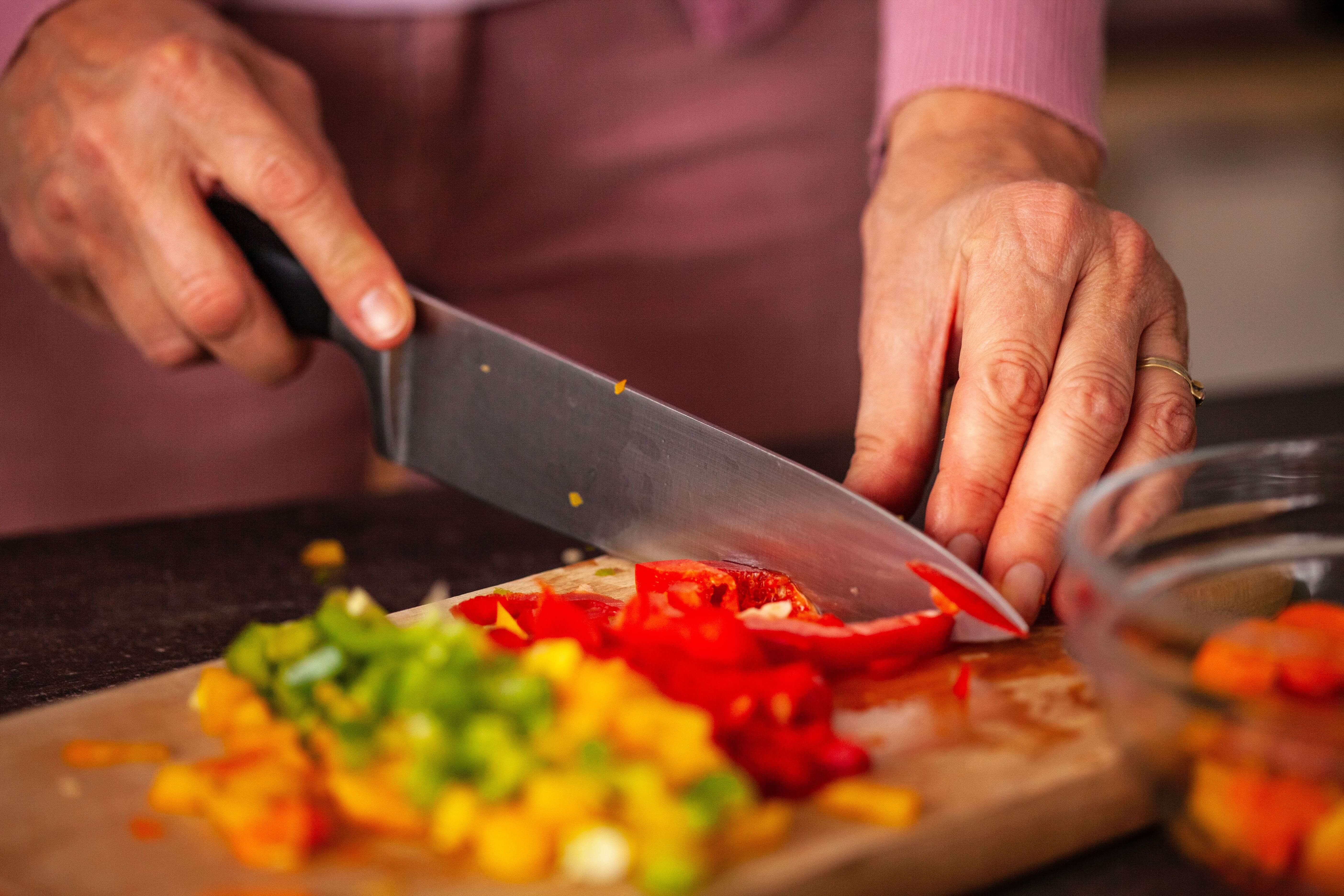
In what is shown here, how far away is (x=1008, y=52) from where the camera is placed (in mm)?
1685

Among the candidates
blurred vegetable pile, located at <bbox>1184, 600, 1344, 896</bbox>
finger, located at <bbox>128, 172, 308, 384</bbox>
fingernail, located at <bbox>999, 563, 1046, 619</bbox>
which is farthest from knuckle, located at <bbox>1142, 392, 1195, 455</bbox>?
finger, located at <bbox>128, 172, 308, 384</bbox>

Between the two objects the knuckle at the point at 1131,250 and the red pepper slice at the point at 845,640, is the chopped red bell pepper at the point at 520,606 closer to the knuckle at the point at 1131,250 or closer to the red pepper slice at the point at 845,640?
the red pepper slice at the point at 845,640

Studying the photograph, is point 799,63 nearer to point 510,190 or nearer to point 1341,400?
point 510,190

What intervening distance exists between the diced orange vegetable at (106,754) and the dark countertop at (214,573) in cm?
28

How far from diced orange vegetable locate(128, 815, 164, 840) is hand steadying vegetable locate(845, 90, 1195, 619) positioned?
78 cm

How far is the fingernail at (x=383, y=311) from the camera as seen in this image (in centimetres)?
150

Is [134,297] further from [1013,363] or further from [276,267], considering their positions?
[1013,363]

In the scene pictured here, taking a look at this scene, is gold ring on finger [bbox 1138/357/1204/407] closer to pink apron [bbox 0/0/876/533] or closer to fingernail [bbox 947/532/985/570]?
fingernail [bbox 947/532/985/570]

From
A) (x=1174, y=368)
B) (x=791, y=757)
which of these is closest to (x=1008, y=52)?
(x=1174, y=368)

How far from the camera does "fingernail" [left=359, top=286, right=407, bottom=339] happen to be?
4.94ft

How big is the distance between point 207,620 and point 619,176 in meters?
1.22

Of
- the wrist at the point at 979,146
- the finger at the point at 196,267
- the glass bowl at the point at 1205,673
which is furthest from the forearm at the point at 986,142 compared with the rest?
the finger at the point at 196,267

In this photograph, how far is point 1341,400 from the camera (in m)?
2.36

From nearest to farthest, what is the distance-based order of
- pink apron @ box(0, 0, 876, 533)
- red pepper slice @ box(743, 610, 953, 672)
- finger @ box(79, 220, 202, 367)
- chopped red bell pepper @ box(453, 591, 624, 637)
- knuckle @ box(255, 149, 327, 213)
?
red pepper slice @ box(743, 610, 953, 672)
chopped red bell pepper @ box(453, 591, 624, 637)
knuckle @ box(255, 149, 327, 213)
finger @ box(79, 220, 202, 367)
pink apron @ box(0, 0, 876, 533)
